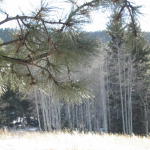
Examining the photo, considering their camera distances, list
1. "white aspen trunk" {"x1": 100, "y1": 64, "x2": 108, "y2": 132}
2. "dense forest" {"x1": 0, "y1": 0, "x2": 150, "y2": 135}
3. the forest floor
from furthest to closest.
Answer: "white aspen trunk" {"x1": 100, "y1": 64, "x2": 108, "y2": 132} < the forest floor < "dense forest" {"x1": 0, "y1": 0, "x2": 150, "y2": 135}

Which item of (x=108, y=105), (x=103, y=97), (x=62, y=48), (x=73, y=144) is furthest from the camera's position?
(x=108, y=105)

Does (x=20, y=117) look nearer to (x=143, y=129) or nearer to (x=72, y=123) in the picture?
(x=72, y=123)

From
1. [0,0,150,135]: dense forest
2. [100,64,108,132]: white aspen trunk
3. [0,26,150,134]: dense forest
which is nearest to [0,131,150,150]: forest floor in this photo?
[0,0,150,135]: dense forest

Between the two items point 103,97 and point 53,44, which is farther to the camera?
point 103,97

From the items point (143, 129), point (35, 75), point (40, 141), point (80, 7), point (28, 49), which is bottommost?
point (143, 129)

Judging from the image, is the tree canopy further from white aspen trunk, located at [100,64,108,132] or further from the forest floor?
white aspen trunk, located at [100,64,108,132]

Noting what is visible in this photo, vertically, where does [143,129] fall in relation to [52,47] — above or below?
below

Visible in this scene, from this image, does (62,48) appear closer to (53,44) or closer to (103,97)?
(53,44)

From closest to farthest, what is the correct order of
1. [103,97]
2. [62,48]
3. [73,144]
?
[62,48] < [73,144] < [103,97]

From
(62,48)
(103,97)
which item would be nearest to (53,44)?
(62,48)

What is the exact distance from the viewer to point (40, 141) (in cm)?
695

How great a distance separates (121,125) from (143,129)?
1588 mm

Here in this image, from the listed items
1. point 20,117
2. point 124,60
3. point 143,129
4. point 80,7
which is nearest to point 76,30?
point 80,7

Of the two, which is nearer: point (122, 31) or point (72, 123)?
point (122, 31)
